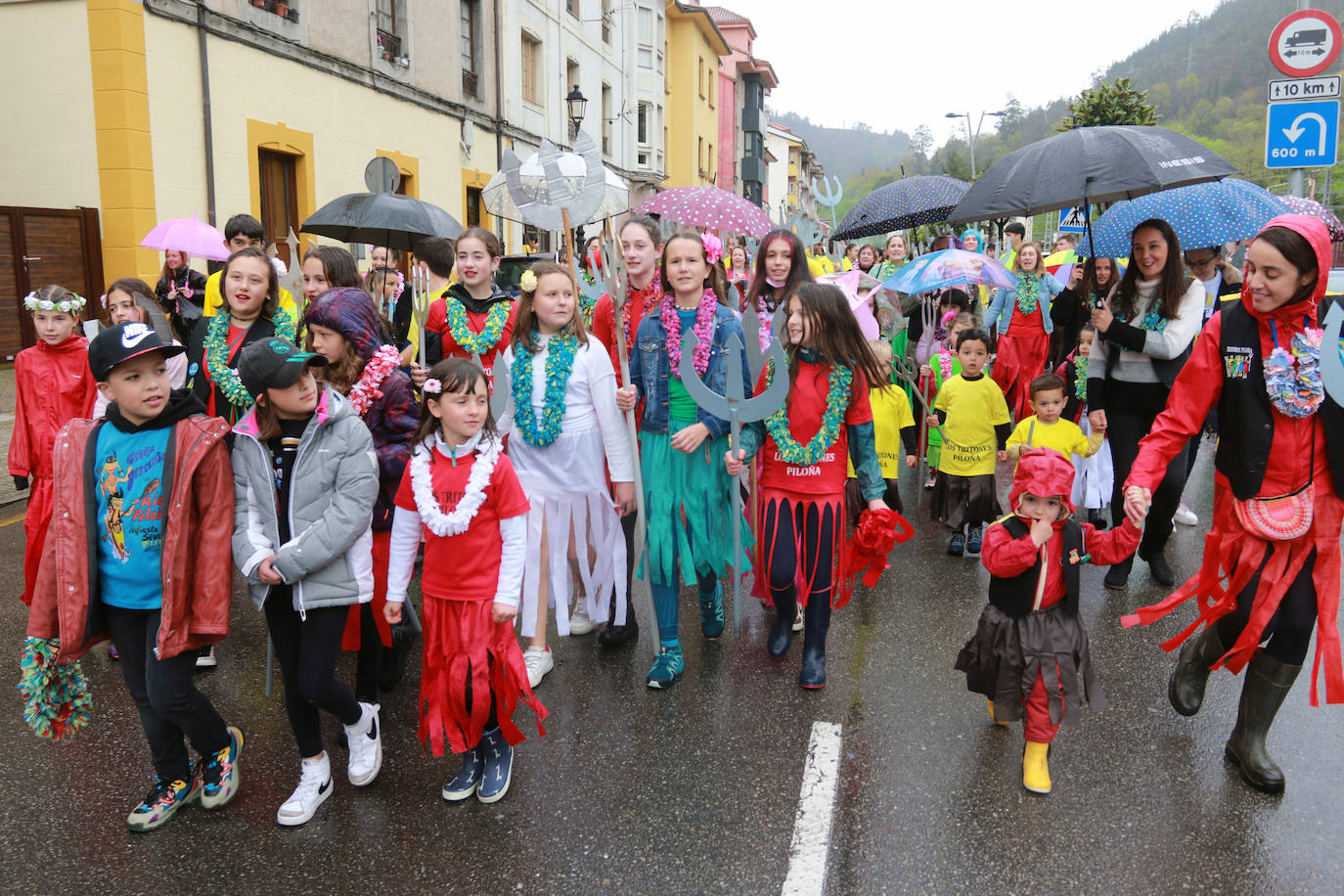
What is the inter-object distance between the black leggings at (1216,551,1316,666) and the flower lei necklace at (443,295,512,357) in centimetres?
341

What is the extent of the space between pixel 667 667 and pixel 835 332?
1.60 meters

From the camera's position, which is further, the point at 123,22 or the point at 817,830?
the point at 123,22

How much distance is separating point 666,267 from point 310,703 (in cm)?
225

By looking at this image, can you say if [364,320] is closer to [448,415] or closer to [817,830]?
[448,415]

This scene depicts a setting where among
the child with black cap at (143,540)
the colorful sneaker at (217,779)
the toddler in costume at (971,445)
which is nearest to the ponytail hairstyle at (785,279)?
the toddler in costume at (971,445)

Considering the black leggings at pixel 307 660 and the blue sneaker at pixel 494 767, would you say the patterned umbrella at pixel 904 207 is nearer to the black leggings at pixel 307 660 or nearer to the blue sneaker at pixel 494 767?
the blue sneaker at pixel 494 767

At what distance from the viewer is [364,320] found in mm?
3787

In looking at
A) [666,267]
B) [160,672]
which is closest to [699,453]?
[666,267]

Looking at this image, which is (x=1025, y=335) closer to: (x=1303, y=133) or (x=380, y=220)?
(x=1303, y=133)

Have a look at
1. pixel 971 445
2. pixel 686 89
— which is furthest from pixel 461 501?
pixel 686 89

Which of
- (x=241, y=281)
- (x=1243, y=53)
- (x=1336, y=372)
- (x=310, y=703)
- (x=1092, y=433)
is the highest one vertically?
(x=1243, y=53)

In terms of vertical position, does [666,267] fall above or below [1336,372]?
above

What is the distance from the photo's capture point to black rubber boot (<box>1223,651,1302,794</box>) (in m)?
3.17

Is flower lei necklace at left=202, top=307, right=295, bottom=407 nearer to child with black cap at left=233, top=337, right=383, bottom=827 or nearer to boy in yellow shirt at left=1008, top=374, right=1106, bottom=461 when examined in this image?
child with black cap at left=233, top=337, right=383, bottom=827
